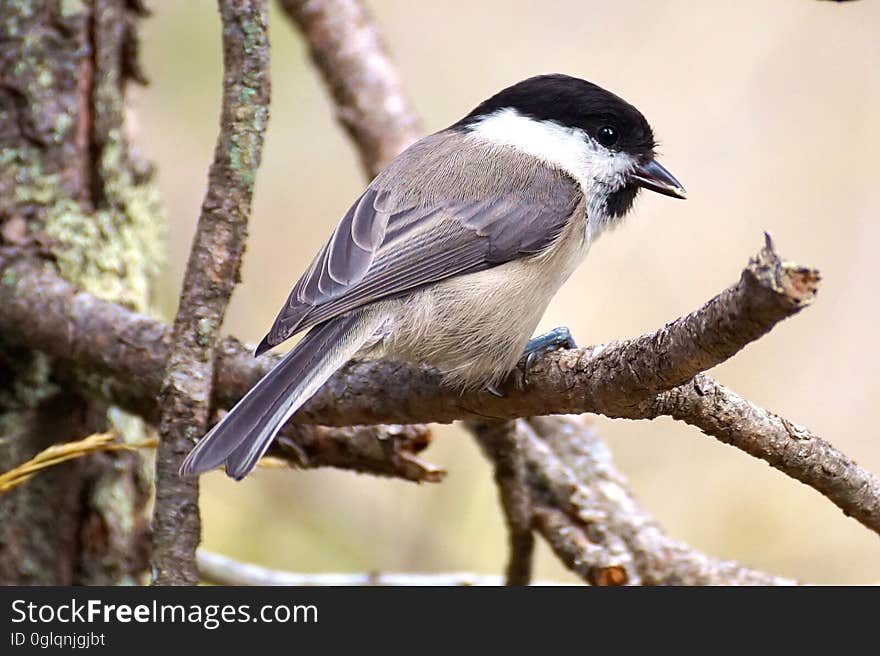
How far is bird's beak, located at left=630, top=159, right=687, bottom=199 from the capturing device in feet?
8.89

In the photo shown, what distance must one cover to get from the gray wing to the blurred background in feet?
5.06

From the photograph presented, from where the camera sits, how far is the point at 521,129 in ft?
9.14

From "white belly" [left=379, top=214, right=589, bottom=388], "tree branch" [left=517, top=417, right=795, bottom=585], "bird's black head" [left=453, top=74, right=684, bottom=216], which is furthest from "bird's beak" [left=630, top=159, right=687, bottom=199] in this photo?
"tree branch" [left=517, top=417, right=795, bottom=585]

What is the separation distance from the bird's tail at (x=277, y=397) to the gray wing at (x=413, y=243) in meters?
0.05

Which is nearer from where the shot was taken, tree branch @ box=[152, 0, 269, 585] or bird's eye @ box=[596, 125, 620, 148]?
tree branch @ box=[152, 0, 269, 585]

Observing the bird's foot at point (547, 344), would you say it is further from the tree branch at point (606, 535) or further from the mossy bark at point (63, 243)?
the mossy bark at point (63, 243)

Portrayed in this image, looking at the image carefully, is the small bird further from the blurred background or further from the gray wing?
the blurred background

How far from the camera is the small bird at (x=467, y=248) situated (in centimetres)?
214

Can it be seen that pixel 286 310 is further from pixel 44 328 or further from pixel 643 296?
pixel 643 296

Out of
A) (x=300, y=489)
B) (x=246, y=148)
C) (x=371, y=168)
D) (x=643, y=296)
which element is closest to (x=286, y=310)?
(x=246, y=148)

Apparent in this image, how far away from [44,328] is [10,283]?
0.56ft

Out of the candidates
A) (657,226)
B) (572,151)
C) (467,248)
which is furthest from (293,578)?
(657,226)

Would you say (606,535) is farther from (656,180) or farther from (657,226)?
(657,226)

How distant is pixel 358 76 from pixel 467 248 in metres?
1.35
